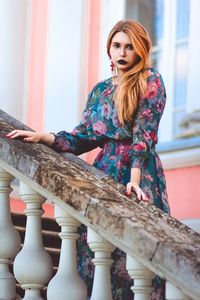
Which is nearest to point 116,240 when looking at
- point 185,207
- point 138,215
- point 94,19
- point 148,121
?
point 138,215

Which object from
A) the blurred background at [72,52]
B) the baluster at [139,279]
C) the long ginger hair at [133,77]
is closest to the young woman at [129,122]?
the long ginger hair at [133,77]

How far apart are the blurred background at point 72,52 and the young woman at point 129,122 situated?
343 centimetres

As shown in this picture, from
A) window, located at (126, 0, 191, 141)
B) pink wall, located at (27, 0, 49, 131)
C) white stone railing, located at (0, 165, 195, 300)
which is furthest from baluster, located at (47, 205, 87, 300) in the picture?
pink wall, located at (27, 0, 49, 131)

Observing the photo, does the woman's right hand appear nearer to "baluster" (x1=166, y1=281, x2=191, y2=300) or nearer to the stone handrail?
the stone handrail

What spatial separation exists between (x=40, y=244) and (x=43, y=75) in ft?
16.7

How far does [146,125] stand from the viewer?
13.7 feet

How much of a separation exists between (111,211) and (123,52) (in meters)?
1.01

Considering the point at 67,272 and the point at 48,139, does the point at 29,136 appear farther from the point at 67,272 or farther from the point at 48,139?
the point at 67,272

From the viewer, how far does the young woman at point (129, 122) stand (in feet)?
13.7

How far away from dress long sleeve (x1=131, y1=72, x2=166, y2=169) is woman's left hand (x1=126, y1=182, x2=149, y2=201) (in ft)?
0.84

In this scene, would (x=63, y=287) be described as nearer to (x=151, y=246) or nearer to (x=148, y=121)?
(x=151, y=246)

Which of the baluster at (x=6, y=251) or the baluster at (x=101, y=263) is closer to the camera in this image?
the baluster at (x=101, y=263)

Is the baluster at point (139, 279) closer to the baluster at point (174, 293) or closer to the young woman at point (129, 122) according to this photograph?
the baluster at point (174, 293)

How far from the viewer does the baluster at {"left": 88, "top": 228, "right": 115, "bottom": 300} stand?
346cm
